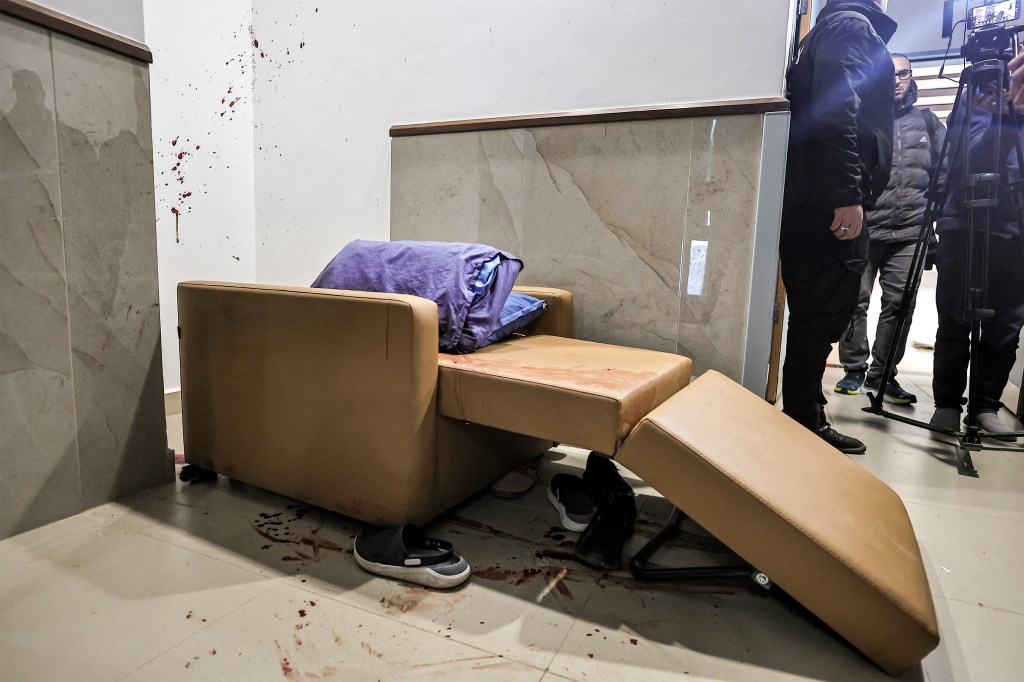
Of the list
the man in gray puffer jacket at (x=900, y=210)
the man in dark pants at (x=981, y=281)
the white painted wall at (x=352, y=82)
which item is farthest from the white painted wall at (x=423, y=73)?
the man in gray puffer jacket at (x=900, y=210)

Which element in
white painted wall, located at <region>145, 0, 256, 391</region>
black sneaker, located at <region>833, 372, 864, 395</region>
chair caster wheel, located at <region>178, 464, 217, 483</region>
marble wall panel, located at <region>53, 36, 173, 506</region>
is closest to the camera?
marble wall panel, located at <region>53, 36, 173, 506</region>

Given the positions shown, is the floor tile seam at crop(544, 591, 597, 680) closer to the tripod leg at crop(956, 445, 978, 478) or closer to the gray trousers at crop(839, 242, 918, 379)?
the tripod leg at crop(956, 445, 978, 478)

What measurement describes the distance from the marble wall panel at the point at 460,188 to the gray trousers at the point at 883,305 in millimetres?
1851

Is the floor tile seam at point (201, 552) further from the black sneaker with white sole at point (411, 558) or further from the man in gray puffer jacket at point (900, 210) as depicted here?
the man in gray puffer jacket at point (900, 210)

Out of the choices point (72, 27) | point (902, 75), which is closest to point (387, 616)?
point (72, 27)

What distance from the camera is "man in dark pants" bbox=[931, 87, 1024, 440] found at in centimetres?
215

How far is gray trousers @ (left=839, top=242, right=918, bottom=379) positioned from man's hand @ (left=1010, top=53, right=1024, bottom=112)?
0.95 m

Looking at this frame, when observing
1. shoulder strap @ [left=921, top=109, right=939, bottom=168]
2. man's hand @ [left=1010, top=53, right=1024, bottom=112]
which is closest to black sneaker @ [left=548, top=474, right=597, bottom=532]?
man's hand @ [left=1010, top=53, right=1024, bottom=112]

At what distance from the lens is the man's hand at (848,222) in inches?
77.4

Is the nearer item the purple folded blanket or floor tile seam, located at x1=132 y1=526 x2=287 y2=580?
floor tile seam, located at x1=132 y1=526 x2=287 y2=580

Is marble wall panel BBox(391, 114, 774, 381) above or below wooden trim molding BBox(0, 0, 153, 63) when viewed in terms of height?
below

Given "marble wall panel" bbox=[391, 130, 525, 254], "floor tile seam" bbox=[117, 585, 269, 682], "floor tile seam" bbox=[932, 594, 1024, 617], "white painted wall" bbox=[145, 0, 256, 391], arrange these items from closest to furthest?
"floor tile seam" bbox=[117, 585, 269, 682], "floor tile seam" bbox=[932, 594, 1024, 617], "white painted wall" bbox=[145, 0, 256, 391], "marble wall panel" bbox=[391, 130, 525, 254]

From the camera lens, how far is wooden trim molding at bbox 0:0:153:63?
51.0 inches

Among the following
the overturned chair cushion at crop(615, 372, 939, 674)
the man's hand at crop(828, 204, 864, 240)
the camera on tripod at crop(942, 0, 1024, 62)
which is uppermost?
the camera on tripod at crop(942, 0, 1024, 62)
